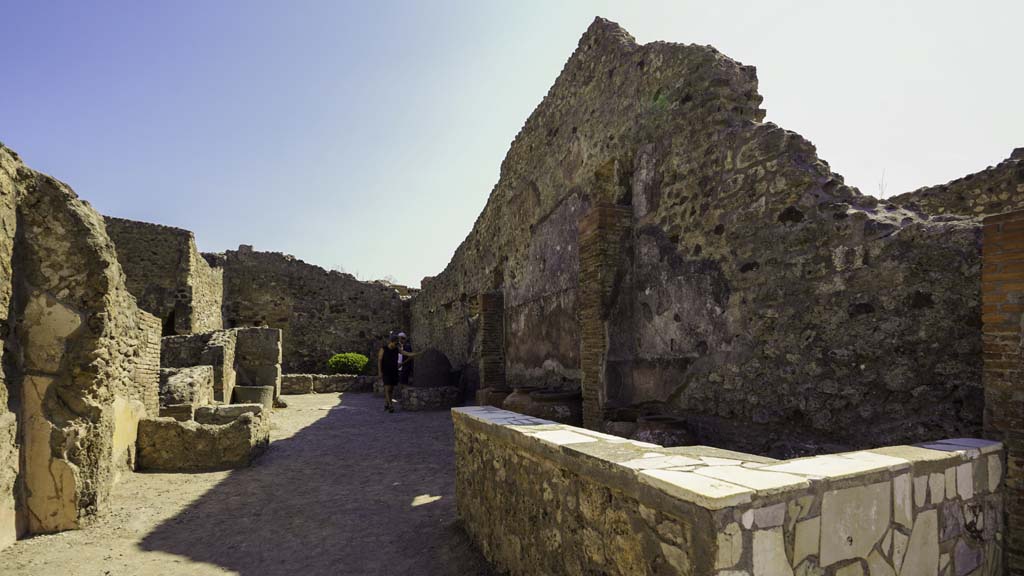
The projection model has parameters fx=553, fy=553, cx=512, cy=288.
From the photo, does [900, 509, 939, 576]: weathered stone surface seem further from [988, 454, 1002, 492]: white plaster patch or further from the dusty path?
the dusty path

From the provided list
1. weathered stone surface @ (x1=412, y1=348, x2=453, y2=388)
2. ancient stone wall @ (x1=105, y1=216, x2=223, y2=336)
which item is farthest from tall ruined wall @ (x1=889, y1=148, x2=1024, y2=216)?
ancient stone wall @ (x1=105, y1=216, x2=223, y2=336)

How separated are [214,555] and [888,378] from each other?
4.94 meters

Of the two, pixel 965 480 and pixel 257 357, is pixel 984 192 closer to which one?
pixel 965 480

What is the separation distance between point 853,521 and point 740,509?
712mm

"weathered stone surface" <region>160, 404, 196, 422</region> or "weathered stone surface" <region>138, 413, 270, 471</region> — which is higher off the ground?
"weathered stone surface" <region>160, 404, 196, 422</region>

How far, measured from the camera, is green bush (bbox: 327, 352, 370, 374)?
18.6 meters

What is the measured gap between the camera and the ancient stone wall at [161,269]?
15617 millimetres

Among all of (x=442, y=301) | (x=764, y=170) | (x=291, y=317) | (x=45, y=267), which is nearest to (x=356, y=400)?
(x=442, y=301)

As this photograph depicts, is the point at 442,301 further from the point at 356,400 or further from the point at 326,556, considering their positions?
the point at 326,556

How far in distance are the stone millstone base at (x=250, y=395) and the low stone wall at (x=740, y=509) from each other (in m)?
9.14

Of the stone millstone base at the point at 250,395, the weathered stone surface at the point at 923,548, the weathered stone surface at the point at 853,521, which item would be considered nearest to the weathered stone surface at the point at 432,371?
the stone millstone base at the point at 250,395

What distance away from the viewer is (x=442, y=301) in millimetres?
16141

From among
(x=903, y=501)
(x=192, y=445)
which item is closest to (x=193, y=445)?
(x=192, y=445)

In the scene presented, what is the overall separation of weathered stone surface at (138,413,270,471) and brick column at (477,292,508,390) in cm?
510
